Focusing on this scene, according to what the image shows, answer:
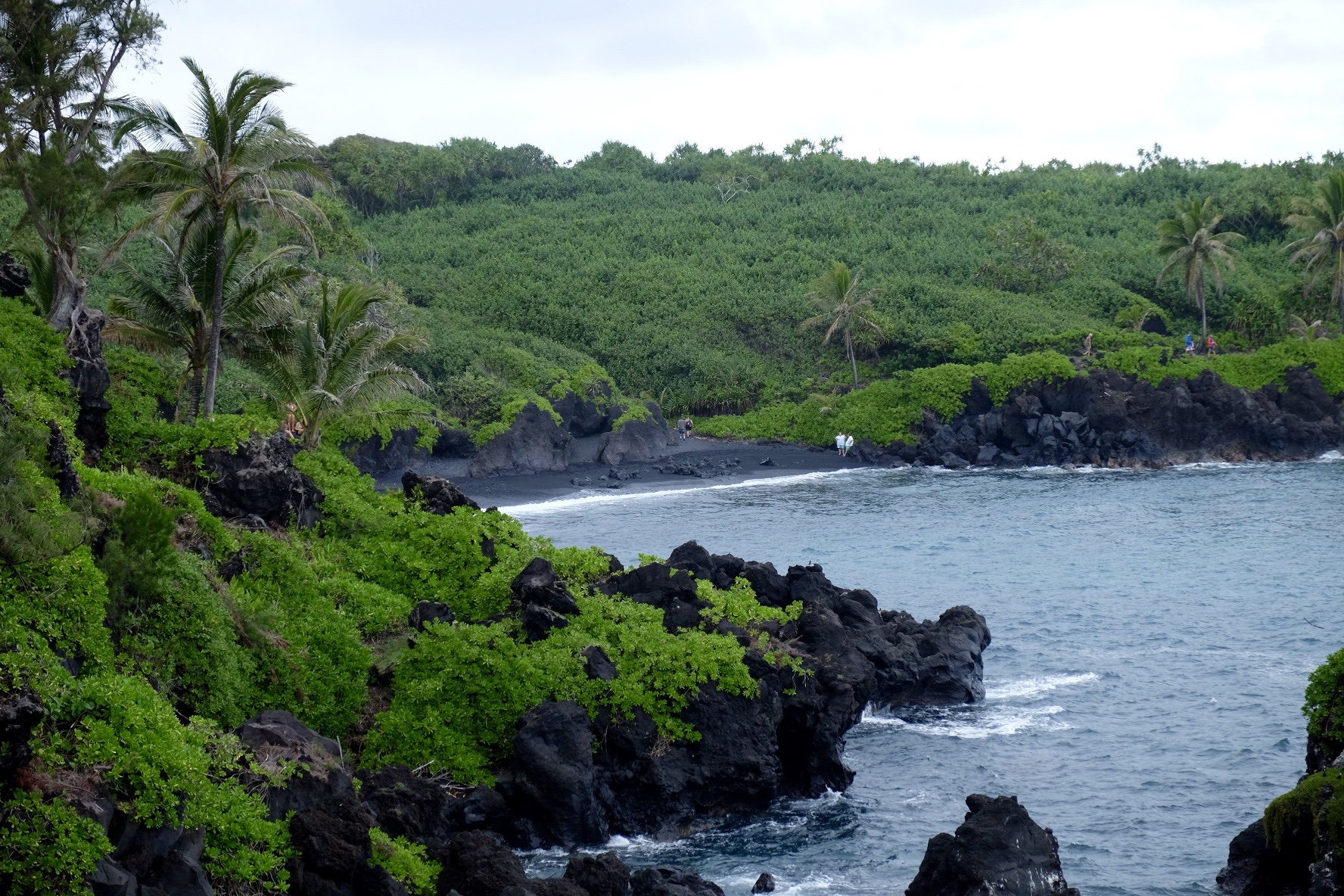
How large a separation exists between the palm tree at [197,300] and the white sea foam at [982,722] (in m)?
16.0

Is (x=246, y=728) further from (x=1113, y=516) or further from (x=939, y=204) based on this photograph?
(x=939, y=204)

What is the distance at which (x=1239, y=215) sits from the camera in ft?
302

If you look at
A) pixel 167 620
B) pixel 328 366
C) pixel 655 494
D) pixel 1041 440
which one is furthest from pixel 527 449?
pixel 167 620

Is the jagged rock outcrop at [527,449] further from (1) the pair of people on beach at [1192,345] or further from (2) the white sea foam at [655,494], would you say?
(1) the pair of people on beach at [1192,345]

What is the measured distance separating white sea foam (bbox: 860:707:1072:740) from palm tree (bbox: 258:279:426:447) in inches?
562

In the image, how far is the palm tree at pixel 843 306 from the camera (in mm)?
73438

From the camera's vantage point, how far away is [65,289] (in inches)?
920

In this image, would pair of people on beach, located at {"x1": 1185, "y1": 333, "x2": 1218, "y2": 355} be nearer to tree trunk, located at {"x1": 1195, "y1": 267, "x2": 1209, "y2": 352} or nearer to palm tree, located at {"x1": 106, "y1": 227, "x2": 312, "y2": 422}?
tree trunk, located at {"x1": 1195, "y1": 267, "x2": 1209, "y2": 352}

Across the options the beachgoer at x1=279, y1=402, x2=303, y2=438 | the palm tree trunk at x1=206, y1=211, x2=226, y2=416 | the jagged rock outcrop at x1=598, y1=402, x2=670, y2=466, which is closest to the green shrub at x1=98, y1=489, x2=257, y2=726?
the palm tree trunk at x1=206, y1=211, x2=226, y2=416

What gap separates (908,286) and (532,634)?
212ft

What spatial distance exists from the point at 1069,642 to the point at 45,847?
25773 mm

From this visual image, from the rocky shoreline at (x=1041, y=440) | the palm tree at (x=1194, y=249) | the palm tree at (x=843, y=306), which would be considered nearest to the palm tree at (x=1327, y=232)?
the palm tree at (x=1194, y=249)

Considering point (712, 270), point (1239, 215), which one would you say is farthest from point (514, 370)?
point (1239, 215)

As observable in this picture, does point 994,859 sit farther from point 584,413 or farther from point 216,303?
point 584,413
